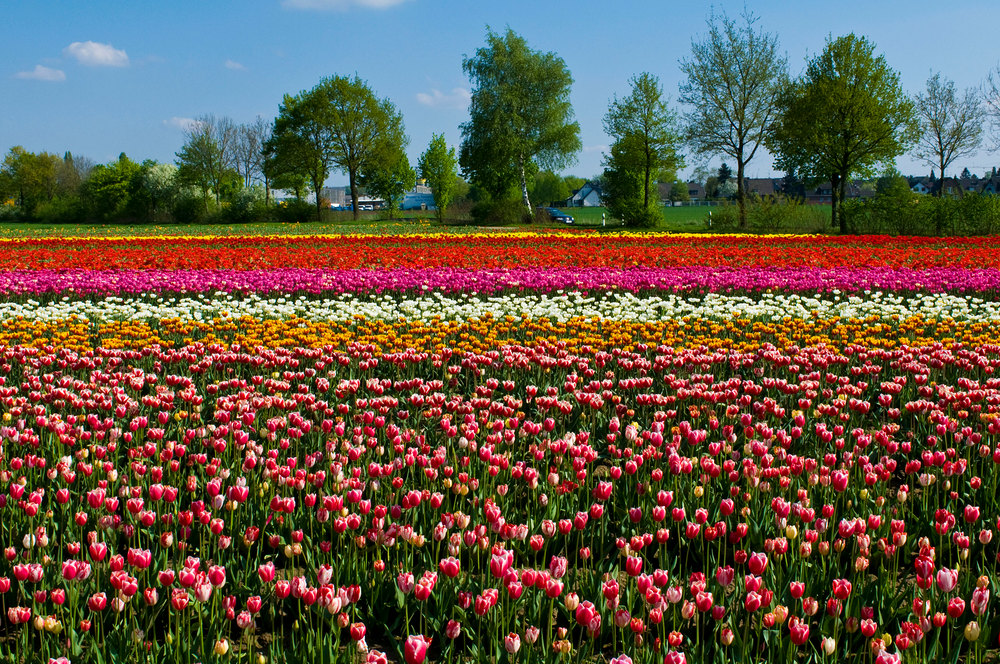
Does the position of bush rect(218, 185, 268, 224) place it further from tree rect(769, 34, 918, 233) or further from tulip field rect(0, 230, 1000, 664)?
tulip field rect(0, 230, 1000, 664)

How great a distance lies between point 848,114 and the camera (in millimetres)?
38844

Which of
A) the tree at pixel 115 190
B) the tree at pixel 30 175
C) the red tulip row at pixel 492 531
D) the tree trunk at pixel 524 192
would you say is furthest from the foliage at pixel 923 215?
the tree at pixel 30 175

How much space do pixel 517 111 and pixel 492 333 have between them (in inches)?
1754

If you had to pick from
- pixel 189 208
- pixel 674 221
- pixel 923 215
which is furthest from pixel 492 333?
pixel 189 208

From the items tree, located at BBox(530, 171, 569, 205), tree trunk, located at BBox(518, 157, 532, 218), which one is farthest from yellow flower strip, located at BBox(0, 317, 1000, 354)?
tree, located at BBox(530, 171, 569, 205)

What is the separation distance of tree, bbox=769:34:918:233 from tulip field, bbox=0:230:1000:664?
32.2 metres

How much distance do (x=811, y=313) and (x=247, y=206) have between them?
175ft

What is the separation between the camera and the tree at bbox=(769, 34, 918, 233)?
38625 millimetres

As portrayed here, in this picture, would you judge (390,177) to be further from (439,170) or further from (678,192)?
(678,192)

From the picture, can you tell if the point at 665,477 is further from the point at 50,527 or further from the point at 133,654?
the point at 50,527

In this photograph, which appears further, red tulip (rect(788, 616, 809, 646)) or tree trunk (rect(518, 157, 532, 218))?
tree trunk (rect(518, 157, 532, 218))

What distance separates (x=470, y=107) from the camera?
173 ft

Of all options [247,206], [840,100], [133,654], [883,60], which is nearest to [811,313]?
[133,654]

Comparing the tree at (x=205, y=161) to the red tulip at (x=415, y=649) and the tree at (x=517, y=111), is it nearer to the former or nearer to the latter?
the tree at (x=517, y=111)
